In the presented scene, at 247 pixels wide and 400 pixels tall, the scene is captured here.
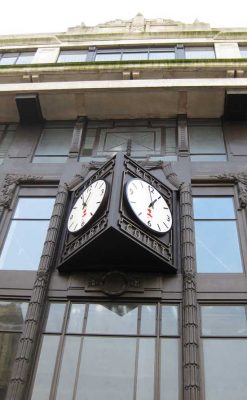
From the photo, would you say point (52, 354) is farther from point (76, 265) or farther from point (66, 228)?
point (66, 228)

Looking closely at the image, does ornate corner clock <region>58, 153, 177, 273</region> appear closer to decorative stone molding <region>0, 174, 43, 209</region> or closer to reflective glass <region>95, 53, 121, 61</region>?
decorative stone molding <region>0, 174, 43, 209</region>

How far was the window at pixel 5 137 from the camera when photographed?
47.1ft

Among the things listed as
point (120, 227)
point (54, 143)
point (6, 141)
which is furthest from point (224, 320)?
point (6, 141)

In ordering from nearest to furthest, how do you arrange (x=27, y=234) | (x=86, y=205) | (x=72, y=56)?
(x=86, y=205) → (x=27, y=234) → (x=72, y=56)

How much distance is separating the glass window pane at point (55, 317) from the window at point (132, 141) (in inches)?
217

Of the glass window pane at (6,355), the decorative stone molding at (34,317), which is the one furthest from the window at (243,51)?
the glass window pane at (6,355)

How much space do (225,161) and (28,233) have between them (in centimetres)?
634

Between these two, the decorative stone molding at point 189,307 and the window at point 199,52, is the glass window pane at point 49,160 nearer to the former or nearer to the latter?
the decorative stone molding at point 189,307

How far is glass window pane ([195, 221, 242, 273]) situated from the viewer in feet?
34.0

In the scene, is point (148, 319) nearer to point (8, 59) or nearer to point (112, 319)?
point (112, 319)

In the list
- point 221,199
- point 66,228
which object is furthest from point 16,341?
point 221,199

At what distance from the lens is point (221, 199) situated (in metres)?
12.2

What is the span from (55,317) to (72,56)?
11886mm

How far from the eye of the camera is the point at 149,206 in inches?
414
